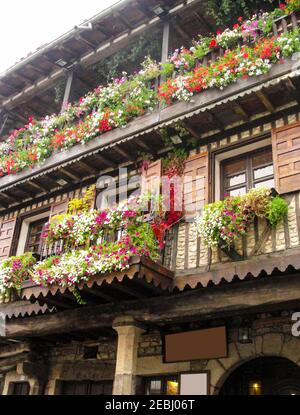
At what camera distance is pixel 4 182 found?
1082cm

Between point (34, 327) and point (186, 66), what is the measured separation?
18.1ft

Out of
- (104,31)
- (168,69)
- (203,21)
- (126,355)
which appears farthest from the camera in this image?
(104,31)

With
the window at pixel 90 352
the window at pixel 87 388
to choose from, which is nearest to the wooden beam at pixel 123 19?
the window at pixel 90 352

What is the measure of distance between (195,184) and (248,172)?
931 millimetres

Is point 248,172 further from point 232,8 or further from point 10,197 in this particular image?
point 10,197

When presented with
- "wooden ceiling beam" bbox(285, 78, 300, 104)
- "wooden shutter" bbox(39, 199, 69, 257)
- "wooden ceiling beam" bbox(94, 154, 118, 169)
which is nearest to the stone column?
"wooden shutter" bbox(39, 199, 69, 257)

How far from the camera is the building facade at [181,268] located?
6.88 meters

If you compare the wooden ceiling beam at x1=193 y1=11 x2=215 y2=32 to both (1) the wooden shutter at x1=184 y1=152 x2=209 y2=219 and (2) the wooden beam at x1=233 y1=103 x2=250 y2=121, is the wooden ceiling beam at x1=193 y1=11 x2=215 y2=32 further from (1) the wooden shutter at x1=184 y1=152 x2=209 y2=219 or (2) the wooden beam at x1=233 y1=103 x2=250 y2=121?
(1) the wooden shutter at x1=184 y1=152 x2=209 y2=219

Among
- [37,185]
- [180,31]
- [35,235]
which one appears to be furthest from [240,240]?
[35,235]

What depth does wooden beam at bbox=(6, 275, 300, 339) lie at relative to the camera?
6.38 meters

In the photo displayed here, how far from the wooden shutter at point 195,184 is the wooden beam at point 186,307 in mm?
1500

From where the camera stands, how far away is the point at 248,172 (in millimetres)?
8180
